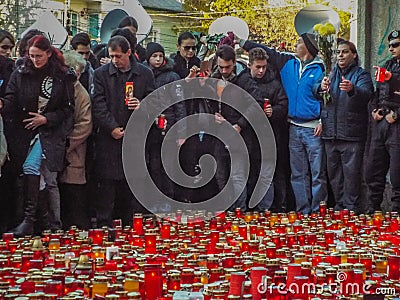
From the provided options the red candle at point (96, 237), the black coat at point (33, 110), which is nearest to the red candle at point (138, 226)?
the red candle at point (96, 237)

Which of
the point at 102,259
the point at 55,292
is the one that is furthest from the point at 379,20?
the point at 55,292

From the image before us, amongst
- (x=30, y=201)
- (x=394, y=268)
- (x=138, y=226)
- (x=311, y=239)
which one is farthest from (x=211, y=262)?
(x=30, y=201)

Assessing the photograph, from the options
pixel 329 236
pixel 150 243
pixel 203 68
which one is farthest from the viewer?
pixel 203 68

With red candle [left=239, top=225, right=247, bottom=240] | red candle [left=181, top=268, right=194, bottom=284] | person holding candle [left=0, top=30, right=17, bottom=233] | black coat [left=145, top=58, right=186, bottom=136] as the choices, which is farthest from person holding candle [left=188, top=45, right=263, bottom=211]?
red candle [left=181, top=268, right=194, bottom=284]

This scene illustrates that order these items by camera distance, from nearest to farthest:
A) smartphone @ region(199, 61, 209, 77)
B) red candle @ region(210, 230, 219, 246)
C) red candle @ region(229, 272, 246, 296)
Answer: red candle @ region(229, 272, 246, 296) → red candle @ region(210, 230, 219, 246) → smartphone @ region(199, 61, 209, 77)

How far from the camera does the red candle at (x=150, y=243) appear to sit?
665 cm

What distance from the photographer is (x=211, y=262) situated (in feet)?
18.7

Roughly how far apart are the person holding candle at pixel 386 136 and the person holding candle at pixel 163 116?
2231 millimetres

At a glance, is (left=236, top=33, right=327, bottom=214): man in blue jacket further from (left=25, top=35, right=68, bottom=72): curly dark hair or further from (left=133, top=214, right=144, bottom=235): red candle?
(left=133, top=214, right=144, bottom=235): red candle

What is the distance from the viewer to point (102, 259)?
5.86 m

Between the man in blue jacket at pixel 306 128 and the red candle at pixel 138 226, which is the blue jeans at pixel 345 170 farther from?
the red candle at pixel 138 226

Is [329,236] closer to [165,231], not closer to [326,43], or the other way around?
[165,231]

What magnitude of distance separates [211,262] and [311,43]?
18.3ft

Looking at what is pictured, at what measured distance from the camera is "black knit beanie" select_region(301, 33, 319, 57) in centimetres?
1077
